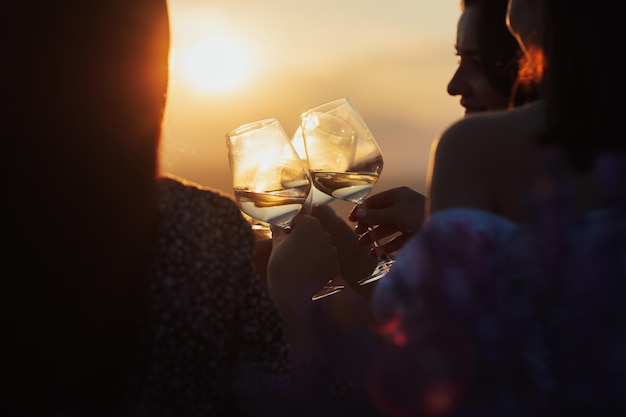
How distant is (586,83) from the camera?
1470 mm

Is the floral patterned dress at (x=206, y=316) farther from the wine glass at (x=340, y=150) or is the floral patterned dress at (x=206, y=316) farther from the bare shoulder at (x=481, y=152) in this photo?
the wine glass at (x=340, y=150)

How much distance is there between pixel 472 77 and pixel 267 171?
1.47 m

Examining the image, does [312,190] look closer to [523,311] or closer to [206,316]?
[206,316]

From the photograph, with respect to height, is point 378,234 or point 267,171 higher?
point 267,171

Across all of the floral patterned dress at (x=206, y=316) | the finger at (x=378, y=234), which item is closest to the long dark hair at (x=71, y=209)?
the floral patterned dress at (x=206, y=316)

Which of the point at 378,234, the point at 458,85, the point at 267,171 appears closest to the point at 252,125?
the point at 267,171

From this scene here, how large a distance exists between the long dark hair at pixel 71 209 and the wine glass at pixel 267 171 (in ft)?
2.82

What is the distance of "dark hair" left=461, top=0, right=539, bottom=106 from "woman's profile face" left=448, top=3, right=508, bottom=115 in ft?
0.08

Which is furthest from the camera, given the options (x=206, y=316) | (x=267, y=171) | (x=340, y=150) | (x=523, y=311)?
(x=340, y=150)

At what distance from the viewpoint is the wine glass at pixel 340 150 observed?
2668 millimetres

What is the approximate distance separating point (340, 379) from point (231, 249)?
0.58m

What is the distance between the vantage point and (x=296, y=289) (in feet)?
6.77

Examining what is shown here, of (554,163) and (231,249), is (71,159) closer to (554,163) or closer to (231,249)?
(231,249)

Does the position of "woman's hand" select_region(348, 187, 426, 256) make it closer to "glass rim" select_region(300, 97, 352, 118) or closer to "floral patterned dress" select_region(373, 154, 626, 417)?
"glass rim" select_region(300, 97, 352, 118)
